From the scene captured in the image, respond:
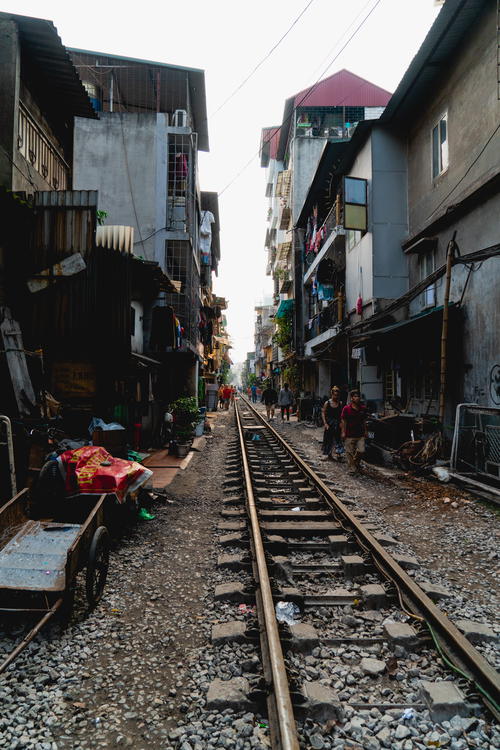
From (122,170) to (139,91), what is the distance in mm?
4693

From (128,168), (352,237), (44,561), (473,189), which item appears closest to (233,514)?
(44,561)

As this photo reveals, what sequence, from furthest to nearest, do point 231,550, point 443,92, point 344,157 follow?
point 344,157, point 443,92, point 231,550

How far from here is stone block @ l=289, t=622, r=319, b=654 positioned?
3.40 metres

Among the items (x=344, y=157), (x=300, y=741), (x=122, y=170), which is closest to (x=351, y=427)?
(x=300, y=741)

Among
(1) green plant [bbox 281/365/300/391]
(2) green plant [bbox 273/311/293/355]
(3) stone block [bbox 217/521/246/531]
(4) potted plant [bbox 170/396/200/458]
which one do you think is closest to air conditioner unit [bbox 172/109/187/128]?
(4) potted plant [bbox 170/396/200/458]

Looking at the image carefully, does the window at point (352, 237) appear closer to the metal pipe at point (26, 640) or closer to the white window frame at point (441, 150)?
the white window frame at point (441, 150)

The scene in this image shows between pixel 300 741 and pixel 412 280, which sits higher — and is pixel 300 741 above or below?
below

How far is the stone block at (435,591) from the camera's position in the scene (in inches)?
166

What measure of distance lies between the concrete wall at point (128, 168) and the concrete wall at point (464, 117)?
10.1 m

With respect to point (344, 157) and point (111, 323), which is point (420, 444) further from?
point (344, 157)

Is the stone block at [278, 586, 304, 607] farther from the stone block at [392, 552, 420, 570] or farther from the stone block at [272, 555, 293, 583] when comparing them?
the stone block at [392, 552, 420, 570]

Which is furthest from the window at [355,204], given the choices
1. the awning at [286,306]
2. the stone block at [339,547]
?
the awning at [286,306]

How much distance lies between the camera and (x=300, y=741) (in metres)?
2.48

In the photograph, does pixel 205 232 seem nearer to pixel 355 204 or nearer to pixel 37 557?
pixel 355 204
